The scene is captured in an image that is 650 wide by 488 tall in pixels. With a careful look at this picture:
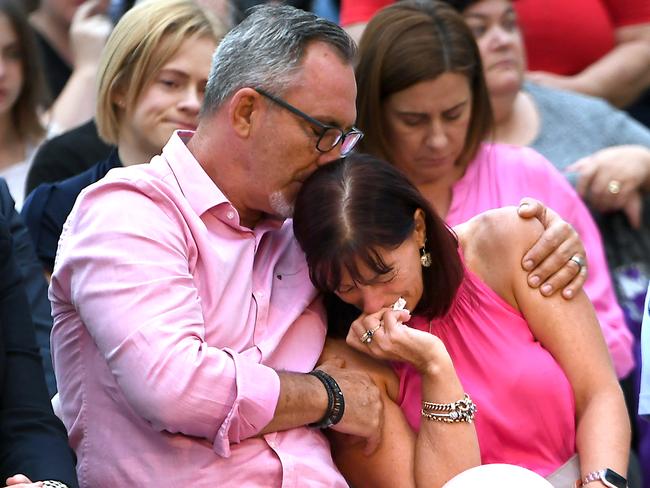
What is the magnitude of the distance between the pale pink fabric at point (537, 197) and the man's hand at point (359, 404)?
94cm

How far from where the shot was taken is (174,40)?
3650mm

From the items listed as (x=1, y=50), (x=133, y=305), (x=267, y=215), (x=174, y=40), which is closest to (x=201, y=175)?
(x=267, y=215)

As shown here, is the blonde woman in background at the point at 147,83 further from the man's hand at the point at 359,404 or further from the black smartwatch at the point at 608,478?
the black smartwatch at the point at 608,478

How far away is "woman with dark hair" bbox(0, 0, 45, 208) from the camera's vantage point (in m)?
4.37

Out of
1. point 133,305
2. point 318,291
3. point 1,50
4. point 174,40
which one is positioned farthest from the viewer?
point 1,50

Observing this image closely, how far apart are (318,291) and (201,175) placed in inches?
15.4

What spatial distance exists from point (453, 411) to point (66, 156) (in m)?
1.77

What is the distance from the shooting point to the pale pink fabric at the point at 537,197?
12.2ft

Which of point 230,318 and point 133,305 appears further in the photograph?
point 230,318

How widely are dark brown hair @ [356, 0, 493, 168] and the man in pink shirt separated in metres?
0.78

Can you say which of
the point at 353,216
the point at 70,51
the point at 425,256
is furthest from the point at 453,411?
the point at 70,51

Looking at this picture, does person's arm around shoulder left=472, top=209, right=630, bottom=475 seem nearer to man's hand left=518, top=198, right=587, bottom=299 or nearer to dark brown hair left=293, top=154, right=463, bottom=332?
man's hand left=518, top=198, right=587, bottom=299

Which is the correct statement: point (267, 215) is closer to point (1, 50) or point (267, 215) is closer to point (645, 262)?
point (645, 262)

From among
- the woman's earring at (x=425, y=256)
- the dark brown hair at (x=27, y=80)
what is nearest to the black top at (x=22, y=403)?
the woman's earring at (x=425, y=256)
